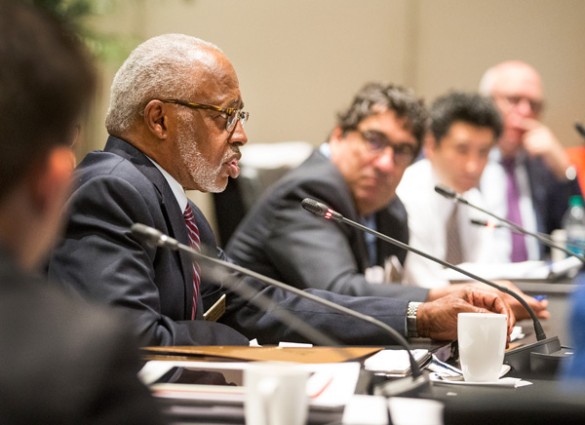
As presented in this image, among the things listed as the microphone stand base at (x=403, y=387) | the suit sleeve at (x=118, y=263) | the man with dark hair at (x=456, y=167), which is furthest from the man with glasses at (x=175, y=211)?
the man with dark hair at (x=456, y=167)

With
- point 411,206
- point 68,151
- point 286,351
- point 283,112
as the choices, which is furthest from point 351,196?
point 283,112

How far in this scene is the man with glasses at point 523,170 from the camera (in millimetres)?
4707

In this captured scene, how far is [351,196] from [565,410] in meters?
2.50

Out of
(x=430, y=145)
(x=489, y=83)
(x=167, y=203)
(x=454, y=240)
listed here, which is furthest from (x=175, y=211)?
(x=489, y=83)

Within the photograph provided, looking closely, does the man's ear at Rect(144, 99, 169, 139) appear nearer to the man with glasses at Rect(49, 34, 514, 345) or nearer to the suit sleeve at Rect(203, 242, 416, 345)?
the man with glasses at Rect(49, 34, 514, 345)

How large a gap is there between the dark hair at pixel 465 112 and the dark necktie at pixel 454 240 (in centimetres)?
35

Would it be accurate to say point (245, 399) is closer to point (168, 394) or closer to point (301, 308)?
point (168, 394)

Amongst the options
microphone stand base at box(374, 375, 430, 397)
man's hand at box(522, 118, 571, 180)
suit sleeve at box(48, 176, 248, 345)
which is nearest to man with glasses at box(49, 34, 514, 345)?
suit sleeve at box(48, 176, 248, 345)

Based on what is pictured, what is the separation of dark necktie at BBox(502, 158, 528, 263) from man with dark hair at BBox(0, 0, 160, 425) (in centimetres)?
388

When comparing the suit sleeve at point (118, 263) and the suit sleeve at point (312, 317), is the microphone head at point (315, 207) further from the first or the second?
the suit sleeve at point (118, 263)

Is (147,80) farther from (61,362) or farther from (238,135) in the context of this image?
(61,362)

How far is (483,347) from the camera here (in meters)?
1.68

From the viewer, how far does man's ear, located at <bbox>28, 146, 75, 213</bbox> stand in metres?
0.83

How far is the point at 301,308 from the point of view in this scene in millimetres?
2275
